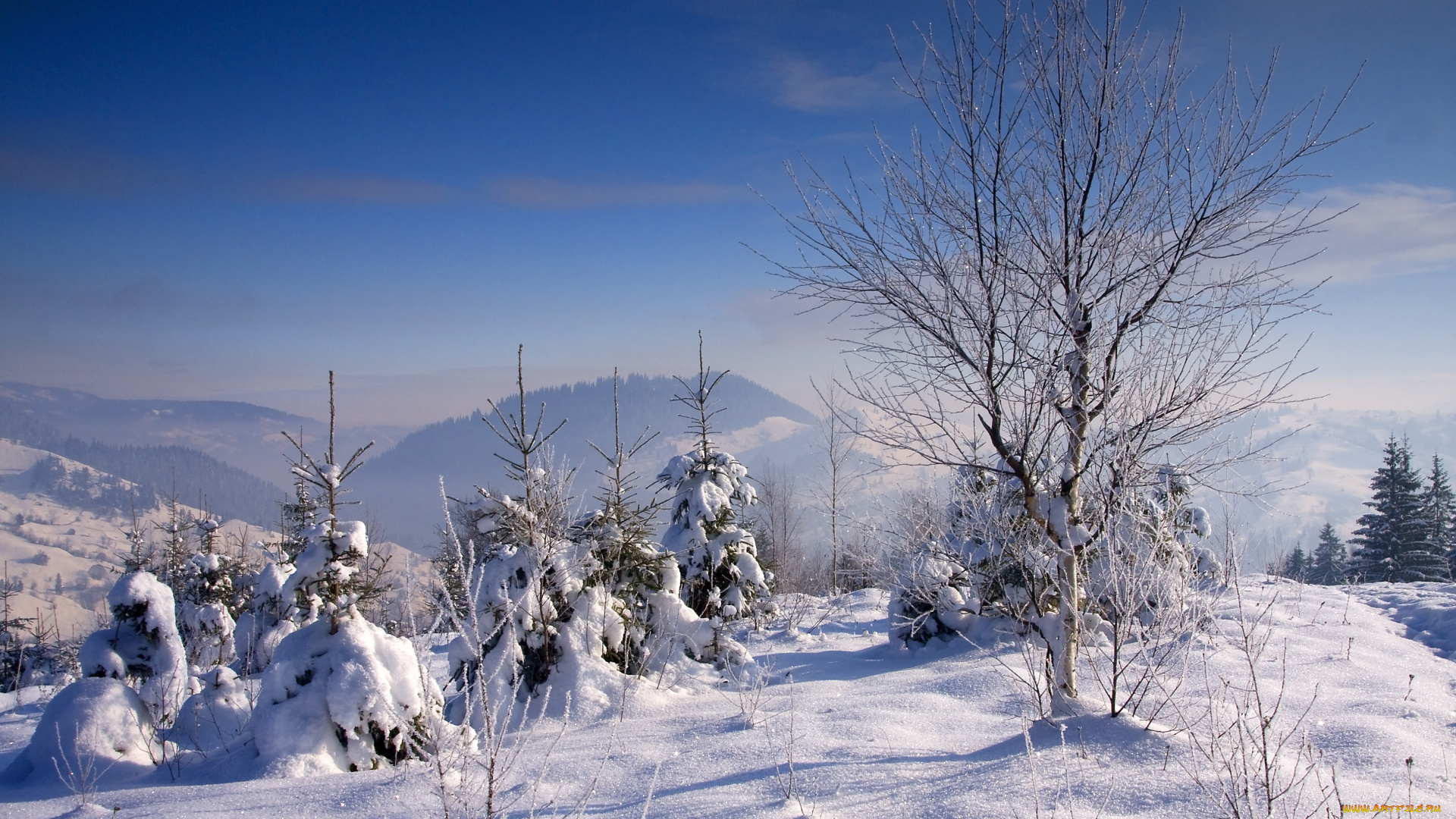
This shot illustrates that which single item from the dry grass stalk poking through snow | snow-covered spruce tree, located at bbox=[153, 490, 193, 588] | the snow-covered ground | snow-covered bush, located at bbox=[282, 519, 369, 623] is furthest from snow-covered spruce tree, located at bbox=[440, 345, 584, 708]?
snow-covered spruce tree, located at bbox=[153, 490, 193, 588]

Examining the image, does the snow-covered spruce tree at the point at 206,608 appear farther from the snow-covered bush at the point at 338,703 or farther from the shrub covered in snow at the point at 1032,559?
the shrub covered in snow at the point at 1032,559

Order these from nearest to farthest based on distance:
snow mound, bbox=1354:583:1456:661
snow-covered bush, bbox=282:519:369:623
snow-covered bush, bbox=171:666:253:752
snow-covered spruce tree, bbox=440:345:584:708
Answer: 1. snow-covered bush, bbox=282:519:369:623
2. snow-covered spruce tree, bbox=440:345:584:708
3. snow-covered bush, bbox=171:666:253:752
4. snow mound, bbox=1354:583:1456:661

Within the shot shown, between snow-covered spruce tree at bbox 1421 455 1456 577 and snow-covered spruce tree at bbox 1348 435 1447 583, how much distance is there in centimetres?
25

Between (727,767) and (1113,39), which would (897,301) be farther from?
(727,767)

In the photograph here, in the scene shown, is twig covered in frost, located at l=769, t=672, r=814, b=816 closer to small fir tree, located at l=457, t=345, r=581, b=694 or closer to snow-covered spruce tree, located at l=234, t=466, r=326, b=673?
small fir tree, located at l=457, t=345, r=581, b=694

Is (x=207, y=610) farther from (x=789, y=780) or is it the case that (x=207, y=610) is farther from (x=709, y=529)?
(x=789, y=780)

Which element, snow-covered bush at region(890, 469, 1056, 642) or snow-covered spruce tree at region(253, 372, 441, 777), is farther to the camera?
snow-covered bush at region(890, 469, 1056, 642)

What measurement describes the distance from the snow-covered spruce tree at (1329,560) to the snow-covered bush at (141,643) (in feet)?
137

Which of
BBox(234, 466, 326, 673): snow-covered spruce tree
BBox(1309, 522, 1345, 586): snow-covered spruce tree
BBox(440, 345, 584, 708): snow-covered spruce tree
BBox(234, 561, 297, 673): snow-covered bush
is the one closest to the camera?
BBox(440, 345, 584, 708): snow-covered spruce tree

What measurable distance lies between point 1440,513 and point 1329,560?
10.6 metres

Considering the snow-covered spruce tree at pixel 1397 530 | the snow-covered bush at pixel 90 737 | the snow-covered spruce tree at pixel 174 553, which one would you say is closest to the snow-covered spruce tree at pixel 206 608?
the snow-covered spruce tree at pixel 174 553

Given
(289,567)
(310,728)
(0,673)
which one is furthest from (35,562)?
(310,728)

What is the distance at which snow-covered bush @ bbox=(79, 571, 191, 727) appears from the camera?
25.5ft

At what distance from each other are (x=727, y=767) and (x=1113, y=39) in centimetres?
558
